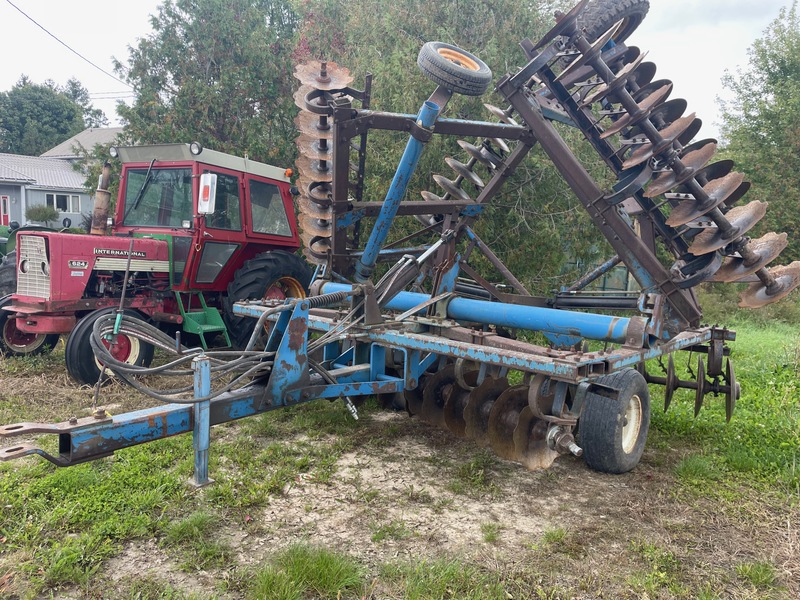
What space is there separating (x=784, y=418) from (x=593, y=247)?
396 centimetres

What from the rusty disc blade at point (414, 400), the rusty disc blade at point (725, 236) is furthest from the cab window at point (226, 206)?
the rusty disc blade at point (725, 236)

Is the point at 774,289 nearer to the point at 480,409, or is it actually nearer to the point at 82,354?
the point at 480,409

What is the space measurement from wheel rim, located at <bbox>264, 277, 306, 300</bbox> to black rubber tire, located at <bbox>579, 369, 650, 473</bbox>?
395 centimetres

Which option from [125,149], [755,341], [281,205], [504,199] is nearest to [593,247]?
[504,199]

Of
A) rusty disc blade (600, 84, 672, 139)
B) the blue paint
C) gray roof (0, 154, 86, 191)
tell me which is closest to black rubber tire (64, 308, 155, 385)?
the blue paint

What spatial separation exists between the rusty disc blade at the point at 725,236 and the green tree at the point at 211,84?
350 inches

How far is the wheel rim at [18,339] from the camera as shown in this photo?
20.1ft

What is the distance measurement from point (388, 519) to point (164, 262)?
406 cm

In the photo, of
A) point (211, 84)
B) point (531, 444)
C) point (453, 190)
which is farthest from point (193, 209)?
point (211, 84)

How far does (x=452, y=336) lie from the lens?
416 centimetres

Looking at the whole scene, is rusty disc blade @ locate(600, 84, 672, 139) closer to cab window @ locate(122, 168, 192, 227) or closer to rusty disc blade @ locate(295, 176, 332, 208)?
rusty disc blade @ locate(295, 176, 332, 208)

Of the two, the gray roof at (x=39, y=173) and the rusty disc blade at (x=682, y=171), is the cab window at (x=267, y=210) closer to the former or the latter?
the rusty disc blade at (x=682, y=171)

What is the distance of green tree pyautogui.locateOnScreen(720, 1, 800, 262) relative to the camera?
50.5 ft

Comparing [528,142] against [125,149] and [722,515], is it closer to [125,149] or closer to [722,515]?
[722,515]
